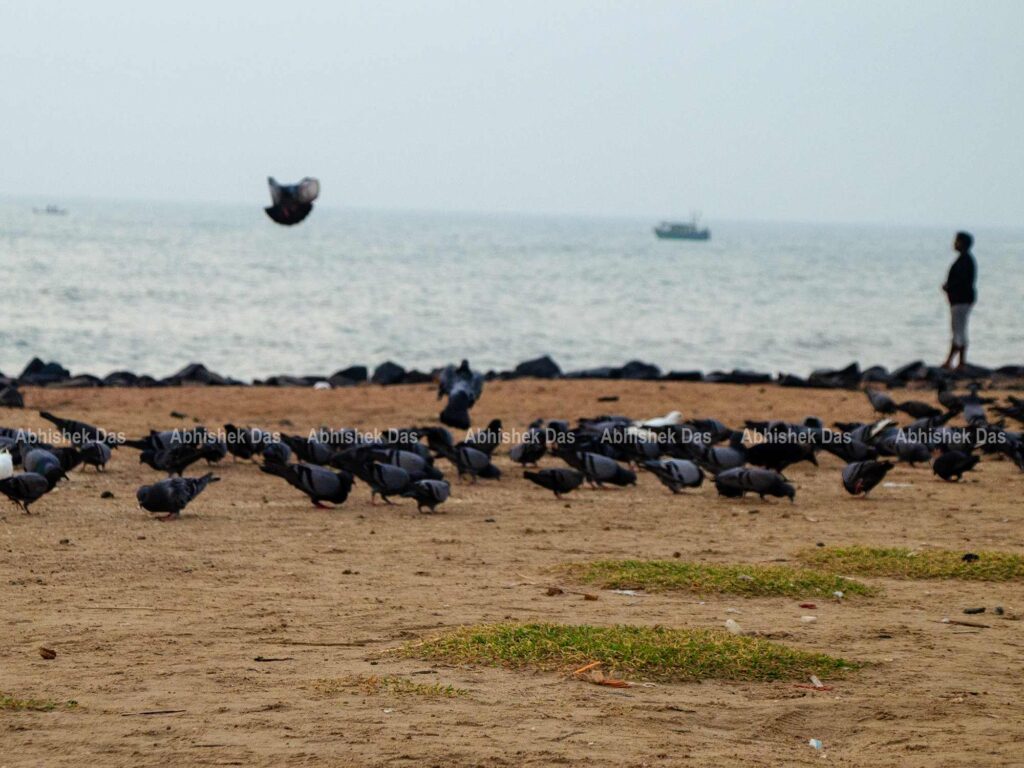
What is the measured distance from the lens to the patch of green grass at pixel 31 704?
16.9 ft

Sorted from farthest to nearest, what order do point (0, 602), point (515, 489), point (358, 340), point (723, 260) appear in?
point (723, 260)
point (358, 340)
point (515, 489)
point (0, 602)

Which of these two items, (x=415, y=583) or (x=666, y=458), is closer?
(x=415, y=583)

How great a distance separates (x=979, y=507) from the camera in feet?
35.5

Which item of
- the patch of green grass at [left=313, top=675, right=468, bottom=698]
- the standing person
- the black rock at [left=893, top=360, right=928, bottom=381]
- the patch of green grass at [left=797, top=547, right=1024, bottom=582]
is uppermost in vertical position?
the standing person

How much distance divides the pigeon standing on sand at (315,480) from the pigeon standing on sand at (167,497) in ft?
2.53

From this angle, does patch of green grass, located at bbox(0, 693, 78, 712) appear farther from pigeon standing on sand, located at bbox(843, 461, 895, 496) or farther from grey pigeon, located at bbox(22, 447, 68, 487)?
pigeon standing on sand, located at bbox(843, 461, 895, 496)

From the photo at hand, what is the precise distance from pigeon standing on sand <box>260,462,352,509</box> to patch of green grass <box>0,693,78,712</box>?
5065 mm

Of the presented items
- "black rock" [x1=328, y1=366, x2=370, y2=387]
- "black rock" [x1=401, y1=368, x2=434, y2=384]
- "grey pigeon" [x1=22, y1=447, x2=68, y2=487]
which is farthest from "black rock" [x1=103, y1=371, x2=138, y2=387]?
"grey pigeon" [x1=22, y1=447, x2=68, y2=487]

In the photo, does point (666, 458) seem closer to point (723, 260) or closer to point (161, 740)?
point (161, 740)

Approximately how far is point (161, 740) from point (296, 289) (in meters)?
53.4

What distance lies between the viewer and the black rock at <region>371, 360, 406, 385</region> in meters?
22.8

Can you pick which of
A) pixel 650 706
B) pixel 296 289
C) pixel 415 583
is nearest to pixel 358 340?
pixel 296 289

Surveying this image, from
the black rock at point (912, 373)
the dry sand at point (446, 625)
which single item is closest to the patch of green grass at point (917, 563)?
the dry sand at point (446, 625)

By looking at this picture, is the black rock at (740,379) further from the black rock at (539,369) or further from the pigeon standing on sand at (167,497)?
the pigeon standing on sand at (167,497)
